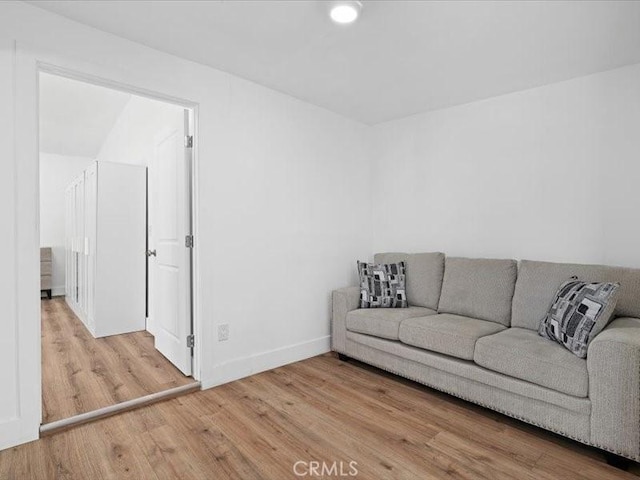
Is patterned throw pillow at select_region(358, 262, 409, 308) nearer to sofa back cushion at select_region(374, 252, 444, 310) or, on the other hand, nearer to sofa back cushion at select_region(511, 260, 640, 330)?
sofa back cushion at select_region(374, 252, 444, 310)

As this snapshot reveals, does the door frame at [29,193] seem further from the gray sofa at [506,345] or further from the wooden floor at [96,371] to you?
the gray sofa at [506,345]

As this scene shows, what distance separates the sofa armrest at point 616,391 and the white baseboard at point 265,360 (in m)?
2.16

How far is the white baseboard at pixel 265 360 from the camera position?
9.02ft

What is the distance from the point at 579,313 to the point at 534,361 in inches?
14.8

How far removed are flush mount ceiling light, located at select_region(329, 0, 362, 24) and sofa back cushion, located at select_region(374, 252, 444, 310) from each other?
2086mm

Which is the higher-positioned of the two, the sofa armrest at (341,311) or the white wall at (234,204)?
the white wall at (234,204)

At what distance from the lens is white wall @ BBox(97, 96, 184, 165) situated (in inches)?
141

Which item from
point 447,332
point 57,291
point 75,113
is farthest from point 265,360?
point 57,291

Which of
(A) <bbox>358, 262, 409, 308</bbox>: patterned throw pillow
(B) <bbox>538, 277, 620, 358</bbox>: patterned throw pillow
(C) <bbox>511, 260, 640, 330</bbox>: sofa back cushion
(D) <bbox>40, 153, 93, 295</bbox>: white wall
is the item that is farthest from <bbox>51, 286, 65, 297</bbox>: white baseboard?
(B) <bbox>538, 277, 620, 358</bbox>: patterned throw pillow

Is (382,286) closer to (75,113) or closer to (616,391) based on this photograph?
(616,391)

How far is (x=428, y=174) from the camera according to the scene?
3619mm

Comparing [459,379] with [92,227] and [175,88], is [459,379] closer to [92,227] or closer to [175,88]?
Answer: [175,88]

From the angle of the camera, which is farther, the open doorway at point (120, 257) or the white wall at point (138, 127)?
the white wall at point (138, 127)

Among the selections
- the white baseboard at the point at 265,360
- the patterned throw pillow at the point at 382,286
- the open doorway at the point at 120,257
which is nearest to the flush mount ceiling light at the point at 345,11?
the open doorway at the point at 120,257
